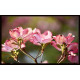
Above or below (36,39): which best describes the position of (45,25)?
above

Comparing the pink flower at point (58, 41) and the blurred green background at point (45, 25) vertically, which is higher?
the blurred green background at point (45, 25)

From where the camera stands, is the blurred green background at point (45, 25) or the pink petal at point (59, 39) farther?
the blurred green background at point (45, 25)

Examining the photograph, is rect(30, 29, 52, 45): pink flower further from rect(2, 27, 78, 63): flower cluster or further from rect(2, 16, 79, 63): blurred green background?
rect(2, 16, 79, 63): blurred green background

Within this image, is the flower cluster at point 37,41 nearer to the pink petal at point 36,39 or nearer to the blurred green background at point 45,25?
the pink petal at point 36,39

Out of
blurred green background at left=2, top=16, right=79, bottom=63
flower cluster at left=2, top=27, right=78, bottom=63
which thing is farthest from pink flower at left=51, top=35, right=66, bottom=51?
blurred green background at left=2, top=16, right=79, bottom=63

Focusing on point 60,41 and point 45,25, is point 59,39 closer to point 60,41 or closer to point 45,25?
point 60,41

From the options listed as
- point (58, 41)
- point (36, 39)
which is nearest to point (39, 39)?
point (36, 39)

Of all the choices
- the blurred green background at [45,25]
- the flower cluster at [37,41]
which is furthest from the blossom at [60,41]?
the blurred green background at [45,25]

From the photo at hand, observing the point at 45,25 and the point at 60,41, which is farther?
the point at 45,25

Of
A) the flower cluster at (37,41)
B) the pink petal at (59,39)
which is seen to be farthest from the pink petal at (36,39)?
the pink petal at (59,39)
